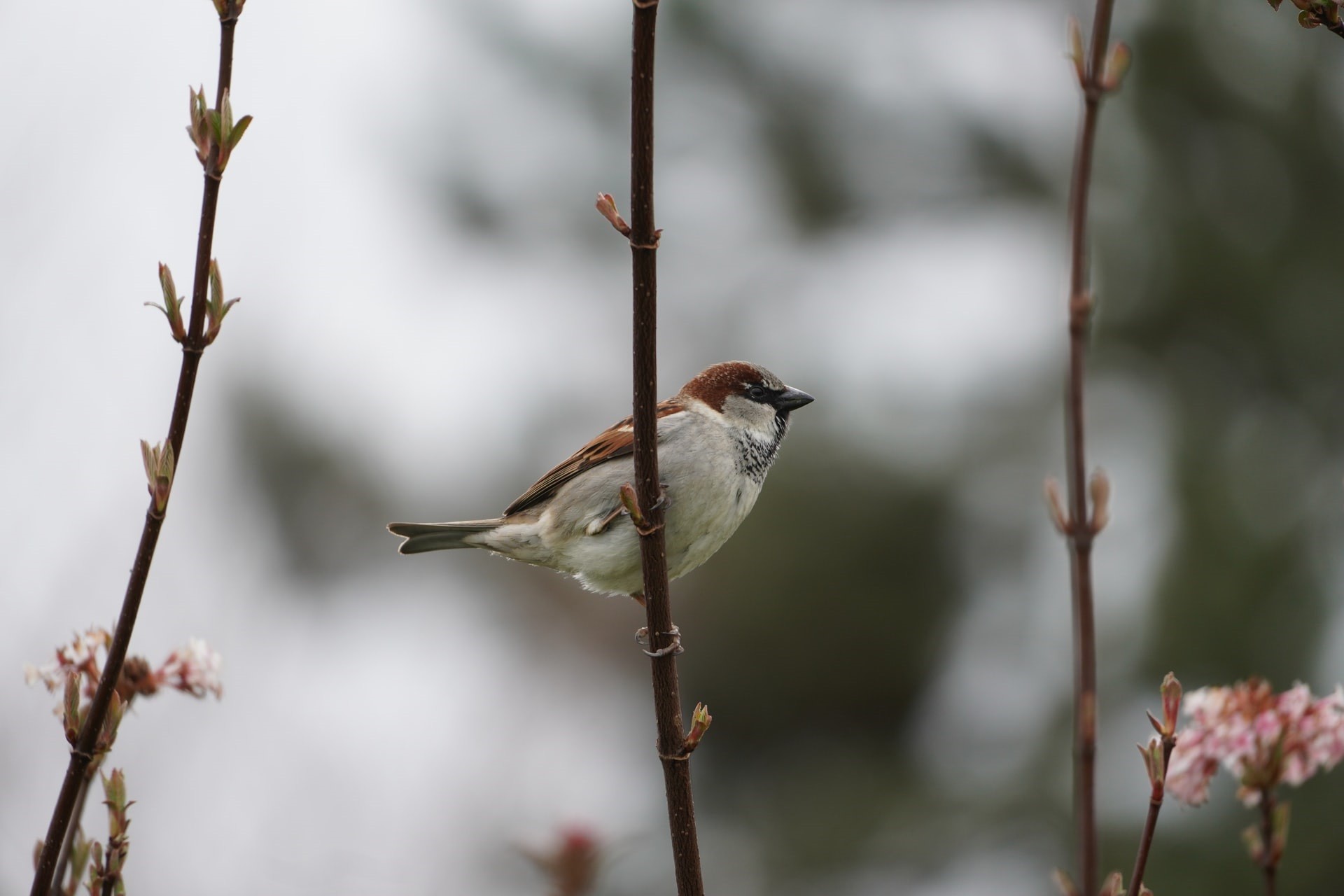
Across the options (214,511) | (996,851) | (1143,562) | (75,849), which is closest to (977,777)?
(996,851)

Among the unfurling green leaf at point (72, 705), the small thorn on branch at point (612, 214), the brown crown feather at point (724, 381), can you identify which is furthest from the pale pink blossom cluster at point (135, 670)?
the brown crown feather at point (724, 381)

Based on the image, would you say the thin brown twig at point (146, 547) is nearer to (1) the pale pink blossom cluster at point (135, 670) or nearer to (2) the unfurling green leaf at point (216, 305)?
(2) the unfurling green leaf at point (216, 305)

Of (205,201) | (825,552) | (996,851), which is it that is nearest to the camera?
(205,201)

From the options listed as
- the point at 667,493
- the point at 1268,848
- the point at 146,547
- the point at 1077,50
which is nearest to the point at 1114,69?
the point at 1077,50

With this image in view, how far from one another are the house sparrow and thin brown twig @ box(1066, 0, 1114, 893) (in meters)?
1.59

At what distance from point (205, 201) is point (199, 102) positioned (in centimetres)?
16

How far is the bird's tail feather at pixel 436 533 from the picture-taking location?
3361 millimetres

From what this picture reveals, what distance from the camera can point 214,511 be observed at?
6816 millimetres

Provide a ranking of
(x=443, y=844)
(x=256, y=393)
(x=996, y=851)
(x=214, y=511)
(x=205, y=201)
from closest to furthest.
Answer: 1. (x=205, y=201)
2. (x=443, y=844)
3. (x=214, y=511)
4. (x=996, y=851)
5. (x=256, y=393)

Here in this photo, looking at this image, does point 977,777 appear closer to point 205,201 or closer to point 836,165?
point 836,165

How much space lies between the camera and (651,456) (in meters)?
1.88

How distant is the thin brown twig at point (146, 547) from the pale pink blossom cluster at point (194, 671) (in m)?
0.55

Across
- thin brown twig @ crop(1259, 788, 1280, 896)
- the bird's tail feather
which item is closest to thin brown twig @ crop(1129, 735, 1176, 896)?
thin brown twig @ crop(1259, 788, 1280, 896)

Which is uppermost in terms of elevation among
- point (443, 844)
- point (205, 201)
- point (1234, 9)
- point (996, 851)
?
point (1234, 9)
